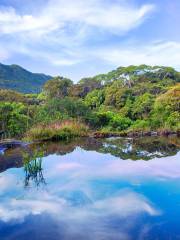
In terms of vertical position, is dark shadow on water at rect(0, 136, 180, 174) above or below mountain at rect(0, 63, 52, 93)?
below

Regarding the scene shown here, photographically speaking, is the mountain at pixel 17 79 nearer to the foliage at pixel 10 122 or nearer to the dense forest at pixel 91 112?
the dense forest at pixel 91 112

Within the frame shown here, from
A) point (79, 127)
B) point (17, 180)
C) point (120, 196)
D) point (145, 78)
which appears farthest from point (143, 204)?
point (145, 78)

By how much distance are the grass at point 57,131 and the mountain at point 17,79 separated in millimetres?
36937

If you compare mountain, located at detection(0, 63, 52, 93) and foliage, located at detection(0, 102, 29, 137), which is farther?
mountain, located at detection(0, 63, 52, 93)

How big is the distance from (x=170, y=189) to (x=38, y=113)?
735 centimetres

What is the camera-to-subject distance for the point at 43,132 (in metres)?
8.62

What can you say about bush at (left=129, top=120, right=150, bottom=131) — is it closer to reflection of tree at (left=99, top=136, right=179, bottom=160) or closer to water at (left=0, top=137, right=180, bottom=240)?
reflection of tree at (left=99, top=136, right=179, bottom=160)

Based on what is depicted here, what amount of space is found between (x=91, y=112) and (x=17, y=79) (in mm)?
46673

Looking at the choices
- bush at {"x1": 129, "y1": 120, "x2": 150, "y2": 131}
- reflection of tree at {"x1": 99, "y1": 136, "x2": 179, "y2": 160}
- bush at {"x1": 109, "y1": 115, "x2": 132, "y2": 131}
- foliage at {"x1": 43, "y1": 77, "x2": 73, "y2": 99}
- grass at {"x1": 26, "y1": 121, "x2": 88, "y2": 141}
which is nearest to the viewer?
reflection of tree at {"x1": 99, "y1": 136, "x2": 179, "y2": 160}

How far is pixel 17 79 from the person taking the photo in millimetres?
56812

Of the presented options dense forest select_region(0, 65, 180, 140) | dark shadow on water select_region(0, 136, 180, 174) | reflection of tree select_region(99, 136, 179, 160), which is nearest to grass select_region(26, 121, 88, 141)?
dense forest select_region(0, 65, 180, 140)

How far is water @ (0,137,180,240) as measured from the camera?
2.72 meters

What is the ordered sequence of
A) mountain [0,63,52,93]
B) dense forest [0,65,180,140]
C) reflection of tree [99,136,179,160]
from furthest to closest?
mountain [0,63,52,93] < dense forest [0,65,180,140] < reflection of tree [99,136,179,160]

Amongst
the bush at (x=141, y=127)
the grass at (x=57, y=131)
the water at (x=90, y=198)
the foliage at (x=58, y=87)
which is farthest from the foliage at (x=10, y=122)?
the foliage at (x=58, y=87)
